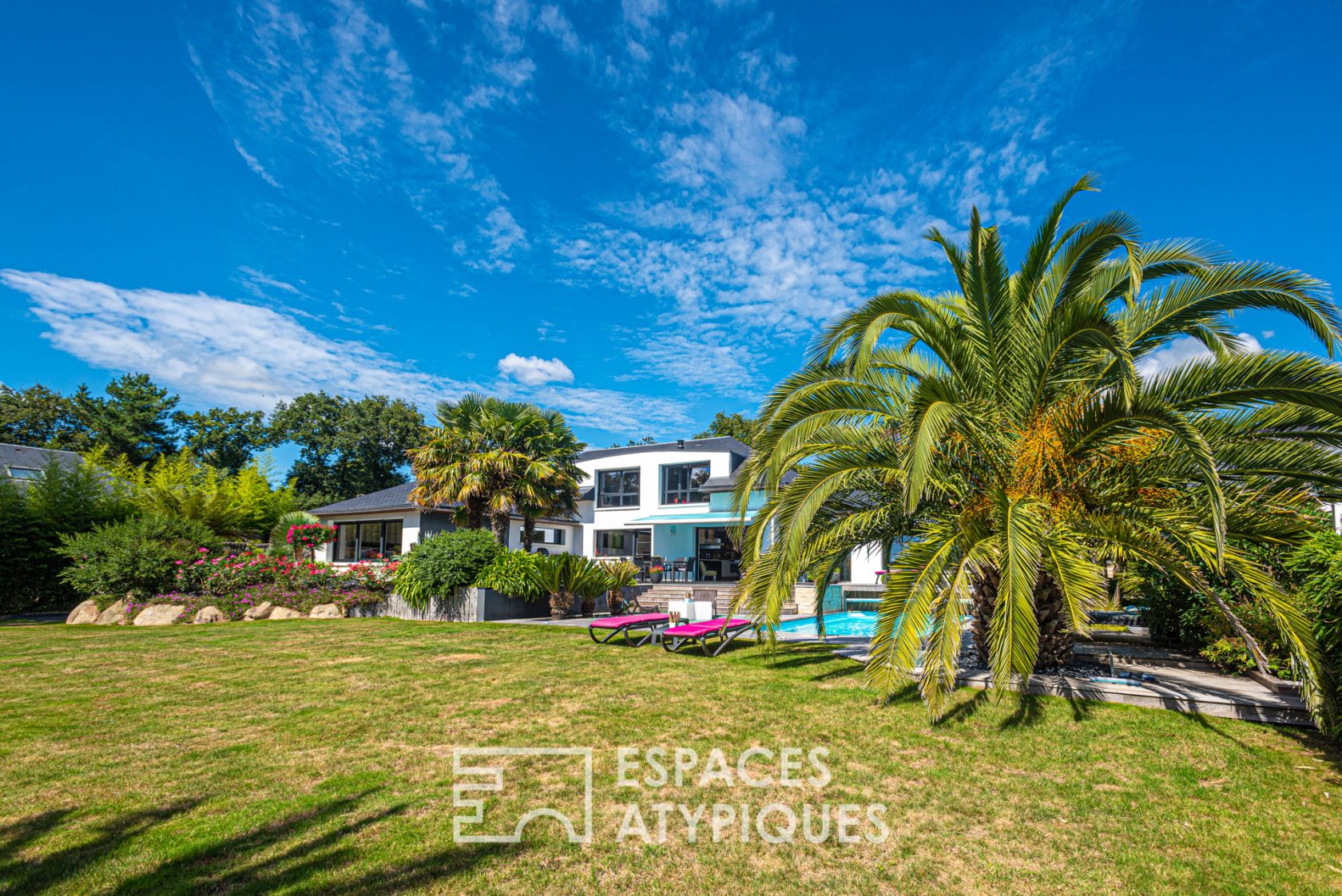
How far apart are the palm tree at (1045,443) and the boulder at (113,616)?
57.8ft

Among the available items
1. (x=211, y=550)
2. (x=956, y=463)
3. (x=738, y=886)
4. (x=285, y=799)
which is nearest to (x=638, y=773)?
(x=738, y=886)

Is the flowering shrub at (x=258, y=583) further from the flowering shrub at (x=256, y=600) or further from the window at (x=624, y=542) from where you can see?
the window at (x=624, y=542)

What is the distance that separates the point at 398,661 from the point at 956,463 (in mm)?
8871

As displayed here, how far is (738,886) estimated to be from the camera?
156 inches

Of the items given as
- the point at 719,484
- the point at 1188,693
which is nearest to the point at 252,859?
the point at 1188,693

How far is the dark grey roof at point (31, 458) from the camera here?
35594 millimetres

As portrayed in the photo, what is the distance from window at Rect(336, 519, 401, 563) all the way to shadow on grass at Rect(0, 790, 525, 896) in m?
28.8

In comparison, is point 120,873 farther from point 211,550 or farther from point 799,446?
point 211,550

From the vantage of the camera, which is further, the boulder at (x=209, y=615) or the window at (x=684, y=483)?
the window at (x=684, y=483)

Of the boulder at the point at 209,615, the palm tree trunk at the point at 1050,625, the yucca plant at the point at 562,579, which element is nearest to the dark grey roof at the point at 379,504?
the yucca plant at the point at 562,579

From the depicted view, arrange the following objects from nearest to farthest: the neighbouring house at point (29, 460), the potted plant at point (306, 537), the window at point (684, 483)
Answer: the potted plant at point (306, 537) → the window at point (684, 483) → the neighbouring house at point (29, 460)

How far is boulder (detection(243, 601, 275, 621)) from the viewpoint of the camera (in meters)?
18.5

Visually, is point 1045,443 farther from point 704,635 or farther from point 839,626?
point 839,626

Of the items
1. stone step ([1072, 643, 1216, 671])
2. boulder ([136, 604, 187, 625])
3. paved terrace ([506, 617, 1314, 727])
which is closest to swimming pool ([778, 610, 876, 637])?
stone step ([1072, 643, 1216, 671])
